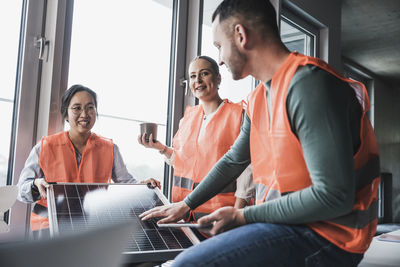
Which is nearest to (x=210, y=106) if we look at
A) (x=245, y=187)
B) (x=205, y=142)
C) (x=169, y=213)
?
(x=205, y=142)

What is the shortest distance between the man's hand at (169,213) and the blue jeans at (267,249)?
0.44 metres

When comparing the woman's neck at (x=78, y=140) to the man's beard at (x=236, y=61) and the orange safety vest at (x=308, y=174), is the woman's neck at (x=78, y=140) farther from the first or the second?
the orange safety vest at (x=308, y=174)

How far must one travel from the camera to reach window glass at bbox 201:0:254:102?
3.26 metres

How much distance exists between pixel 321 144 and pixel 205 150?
1.33 meters

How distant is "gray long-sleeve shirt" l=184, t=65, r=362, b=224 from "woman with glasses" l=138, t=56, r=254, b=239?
1085mm

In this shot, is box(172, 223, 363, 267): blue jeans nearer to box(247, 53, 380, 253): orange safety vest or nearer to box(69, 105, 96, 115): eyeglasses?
box(247, 53, 380, 253): orange safety vest

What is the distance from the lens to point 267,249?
0.86m

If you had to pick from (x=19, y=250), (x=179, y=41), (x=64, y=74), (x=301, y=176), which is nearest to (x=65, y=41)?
(x=64, y=74)

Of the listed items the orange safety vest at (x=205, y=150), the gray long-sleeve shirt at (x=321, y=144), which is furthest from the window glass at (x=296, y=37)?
the gray long-sleeve shirt at (x=321, y=144)

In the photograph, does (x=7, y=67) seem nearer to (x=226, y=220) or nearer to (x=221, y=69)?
(x=226, y=220)

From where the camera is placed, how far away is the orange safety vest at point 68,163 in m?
1.89

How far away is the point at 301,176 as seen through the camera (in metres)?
0.96

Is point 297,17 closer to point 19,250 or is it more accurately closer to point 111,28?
point 111,28

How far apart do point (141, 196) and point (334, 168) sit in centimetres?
101
